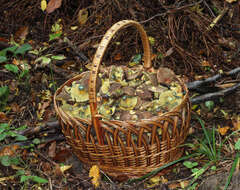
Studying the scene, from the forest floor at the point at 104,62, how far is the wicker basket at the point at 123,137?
0.40ft

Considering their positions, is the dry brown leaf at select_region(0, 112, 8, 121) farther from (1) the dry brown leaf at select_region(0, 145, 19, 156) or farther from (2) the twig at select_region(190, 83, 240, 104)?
(2) the twig at select_region(190, 83, 240, 104)

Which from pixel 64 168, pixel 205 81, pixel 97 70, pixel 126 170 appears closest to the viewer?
pixel 97 70

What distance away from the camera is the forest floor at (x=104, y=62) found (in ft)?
5.69

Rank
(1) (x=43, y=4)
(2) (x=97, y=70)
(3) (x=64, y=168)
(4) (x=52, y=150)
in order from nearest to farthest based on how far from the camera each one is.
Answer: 1. (2) (x=97, y=70)
2. (3) (x=64, y=168)
3. (4) (x=52, y=150)
4. (1) (x=43, y=4)

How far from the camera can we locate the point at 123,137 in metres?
1.55

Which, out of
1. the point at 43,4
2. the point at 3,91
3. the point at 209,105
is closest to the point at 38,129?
the point at 3,91

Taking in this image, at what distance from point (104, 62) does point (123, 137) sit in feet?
4.13

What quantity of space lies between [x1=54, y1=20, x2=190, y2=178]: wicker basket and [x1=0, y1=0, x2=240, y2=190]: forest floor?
0.12 meters

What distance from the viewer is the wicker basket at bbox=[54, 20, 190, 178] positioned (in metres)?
1.46

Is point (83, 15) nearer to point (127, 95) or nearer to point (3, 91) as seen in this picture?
point (3, 91)

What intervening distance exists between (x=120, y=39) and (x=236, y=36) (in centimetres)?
106

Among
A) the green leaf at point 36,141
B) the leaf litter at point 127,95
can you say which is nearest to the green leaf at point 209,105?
the leaf litter at point 127,95

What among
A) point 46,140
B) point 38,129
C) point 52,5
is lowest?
point 46,140

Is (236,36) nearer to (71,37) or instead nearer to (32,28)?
(71,37)
